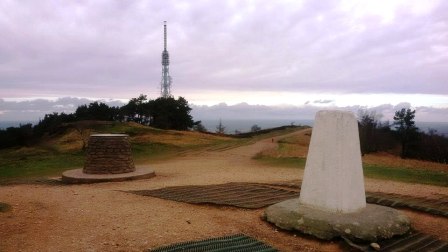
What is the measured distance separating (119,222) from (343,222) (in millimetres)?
3258

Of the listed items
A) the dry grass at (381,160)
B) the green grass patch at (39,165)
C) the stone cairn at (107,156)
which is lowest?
the green grass patch at (39,165)

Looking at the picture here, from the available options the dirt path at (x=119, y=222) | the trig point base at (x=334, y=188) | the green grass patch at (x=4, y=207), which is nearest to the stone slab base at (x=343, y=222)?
the trig point base at (x=334, y=188)

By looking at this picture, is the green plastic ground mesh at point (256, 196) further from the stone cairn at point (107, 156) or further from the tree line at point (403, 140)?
the tree line at point (403, 140)

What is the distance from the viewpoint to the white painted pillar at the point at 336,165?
592 cm

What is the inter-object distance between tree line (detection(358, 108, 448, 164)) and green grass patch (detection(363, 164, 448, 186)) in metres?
16.6

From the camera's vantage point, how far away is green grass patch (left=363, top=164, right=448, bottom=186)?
1148 cm

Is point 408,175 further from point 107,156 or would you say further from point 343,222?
point 107,156

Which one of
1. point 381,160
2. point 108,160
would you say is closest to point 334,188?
point 108,160

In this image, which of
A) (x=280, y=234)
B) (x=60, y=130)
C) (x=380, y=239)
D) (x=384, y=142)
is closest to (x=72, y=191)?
(x=280, y=234)

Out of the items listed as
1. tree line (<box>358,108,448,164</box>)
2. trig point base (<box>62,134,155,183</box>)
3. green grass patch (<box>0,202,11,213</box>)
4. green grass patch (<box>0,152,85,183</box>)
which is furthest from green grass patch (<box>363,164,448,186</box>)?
tree line (<box>358,108,448,164</box>)

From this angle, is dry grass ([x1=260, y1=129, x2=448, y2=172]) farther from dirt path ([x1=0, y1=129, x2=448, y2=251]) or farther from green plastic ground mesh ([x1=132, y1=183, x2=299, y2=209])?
green plastic ground mesh ([x1=132, y1=183, x2=299, y2=209])

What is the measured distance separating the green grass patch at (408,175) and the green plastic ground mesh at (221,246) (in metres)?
Answer: 7.59

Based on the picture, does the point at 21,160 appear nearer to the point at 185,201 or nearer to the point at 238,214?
the point at 185,201

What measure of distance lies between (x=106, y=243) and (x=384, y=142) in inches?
1273
